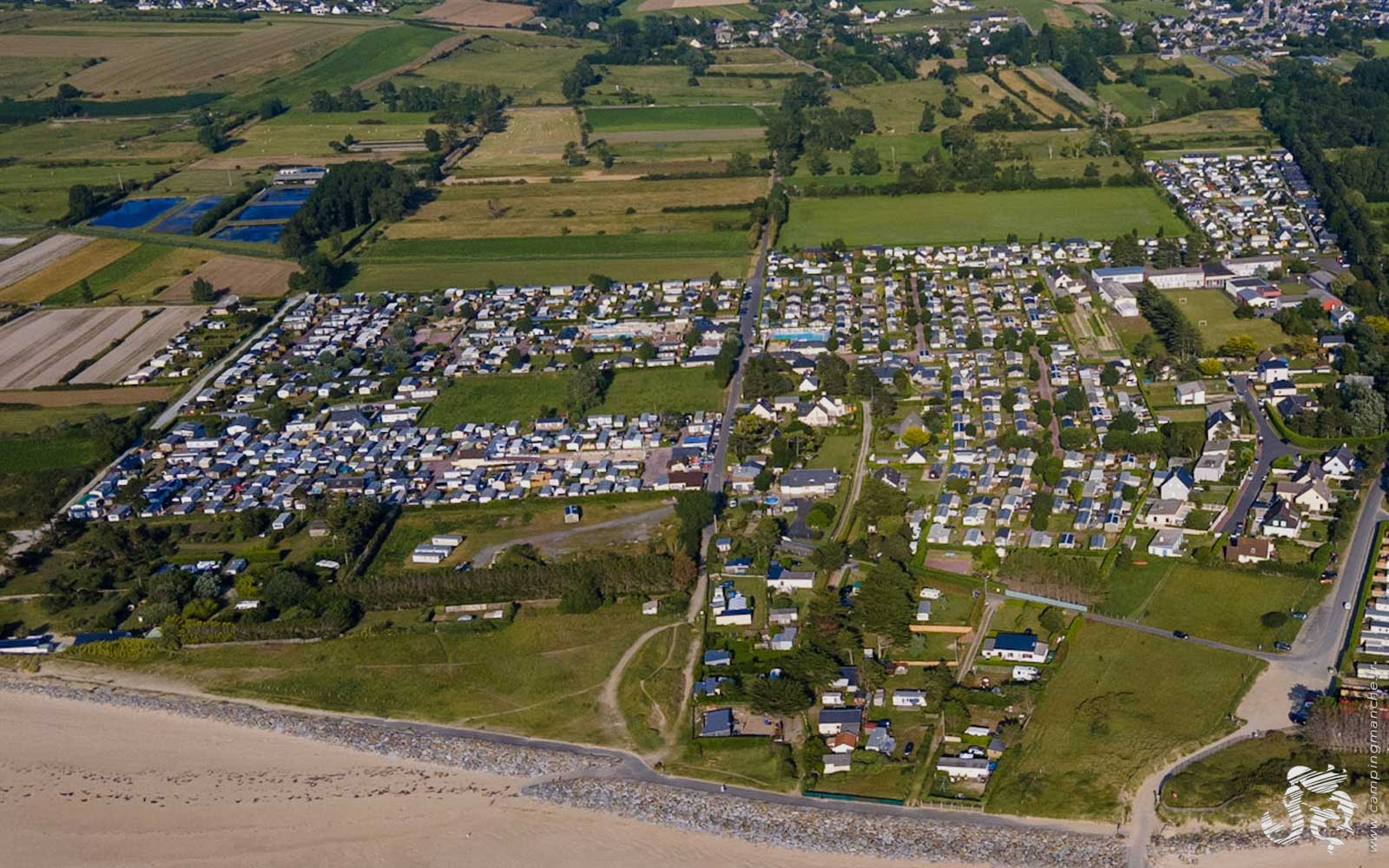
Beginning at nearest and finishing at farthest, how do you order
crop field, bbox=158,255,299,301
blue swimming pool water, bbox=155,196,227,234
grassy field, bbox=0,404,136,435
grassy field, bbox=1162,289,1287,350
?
grassy field, bbox=0,404,136,435 < grassy field, bbox=1162,289,1287,350 < crop field, bbox=158,255,299,301 < blue swimming pool water, bbox=155,196,227,234

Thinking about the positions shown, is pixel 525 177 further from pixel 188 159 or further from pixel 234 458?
pixel 234 458

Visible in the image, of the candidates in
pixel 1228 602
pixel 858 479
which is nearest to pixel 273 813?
pixel 858 479

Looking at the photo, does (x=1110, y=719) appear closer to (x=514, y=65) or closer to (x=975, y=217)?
(x=975, y=217)

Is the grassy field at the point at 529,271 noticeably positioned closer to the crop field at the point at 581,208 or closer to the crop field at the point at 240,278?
the crop field at the point at 240,278

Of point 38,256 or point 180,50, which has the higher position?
point 180,50

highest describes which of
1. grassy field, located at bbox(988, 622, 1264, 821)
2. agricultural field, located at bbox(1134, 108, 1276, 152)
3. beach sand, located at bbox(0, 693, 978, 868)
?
agricultural field, located at bbox(1134, 108, 1276, 152)

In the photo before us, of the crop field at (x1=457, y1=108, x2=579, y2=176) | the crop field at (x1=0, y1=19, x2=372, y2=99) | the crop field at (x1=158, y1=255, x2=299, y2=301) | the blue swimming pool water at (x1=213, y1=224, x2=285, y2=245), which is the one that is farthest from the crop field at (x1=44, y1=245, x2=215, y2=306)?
the crop field at (x1=0, y1=19, x2=372, y2=99)

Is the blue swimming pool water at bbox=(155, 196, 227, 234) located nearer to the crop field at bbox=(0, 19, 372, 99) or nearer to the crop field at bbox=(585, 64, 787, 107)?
the crop field at bbox=(585, 64, 787, 107)
